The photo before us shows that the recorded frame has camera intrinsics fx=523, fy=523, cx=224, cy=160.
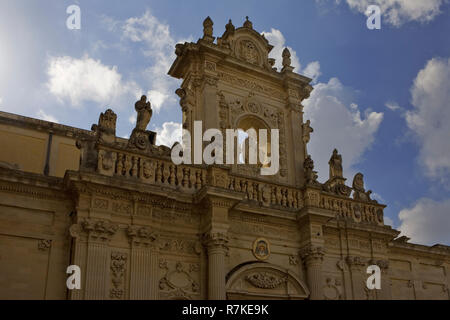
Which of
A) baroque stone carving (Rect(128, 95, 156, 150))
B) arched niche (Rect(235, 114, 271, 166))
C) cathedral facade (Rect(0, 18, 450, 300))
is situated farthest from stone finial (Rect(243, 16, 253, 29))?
baroque stone carving (Rect(128, 95, 156, 150))

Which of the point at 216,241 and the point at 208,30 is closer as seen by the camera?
the point at 216,241

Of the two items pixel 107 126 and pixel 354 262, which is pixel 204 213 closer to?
pixel 107 126

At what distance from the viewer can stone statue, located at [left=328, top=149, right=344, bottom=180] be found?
54.9 ft

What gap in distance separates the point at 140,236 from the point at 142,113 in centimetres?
351

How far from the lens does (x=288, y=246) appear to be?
48.8 feet

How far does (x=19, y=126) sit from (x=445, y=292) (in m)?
15.7

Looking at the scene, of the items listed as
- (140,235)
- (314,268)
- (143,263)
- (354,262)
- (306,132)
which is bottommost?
(143,263)

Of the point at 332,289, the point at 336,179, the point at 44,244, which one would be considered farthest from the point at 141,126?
the point at 332,289

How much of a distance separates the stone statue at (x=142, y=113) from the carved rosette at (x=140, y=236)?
2.89 m

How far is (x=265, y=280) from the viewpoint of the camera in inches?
548

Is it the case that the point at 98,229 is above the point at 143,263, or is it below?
above

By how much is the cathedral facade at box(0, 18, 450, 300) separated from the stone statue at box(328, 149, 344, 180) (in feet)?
0.17

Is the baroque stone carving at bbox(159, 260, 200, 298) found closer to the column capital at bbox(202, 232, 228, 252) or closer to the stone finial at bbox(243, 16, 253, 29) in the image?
the column capital at bbox(202, 232, 228, 252)
